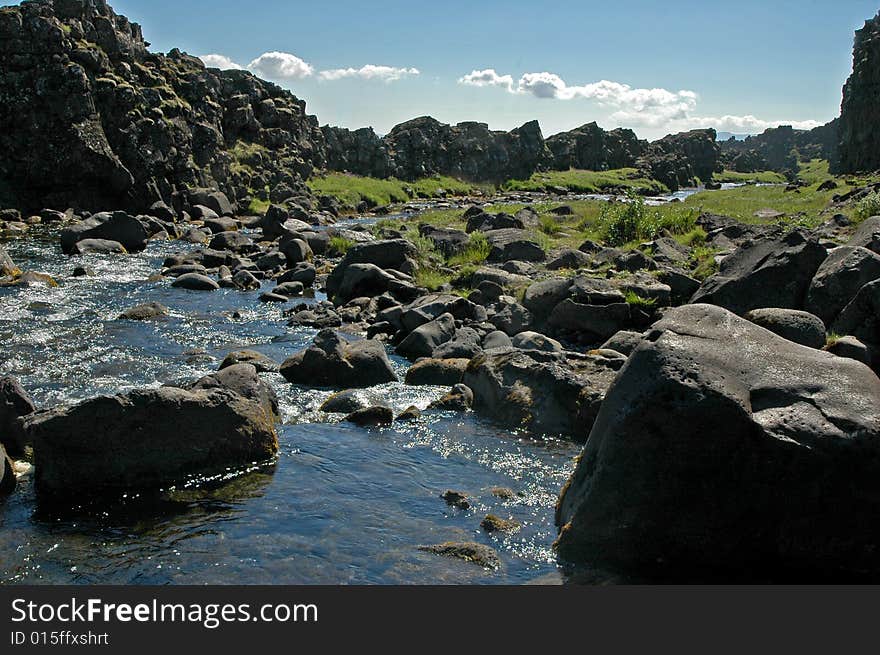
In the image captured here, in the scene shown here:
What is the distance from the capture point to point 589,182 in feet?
414

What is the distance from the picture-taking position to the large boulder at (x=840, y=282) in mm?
17625

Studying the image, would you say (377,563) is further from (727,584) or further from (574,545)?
(727,584)

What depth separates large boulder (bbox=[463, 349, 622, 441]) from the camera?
14492 millimetres

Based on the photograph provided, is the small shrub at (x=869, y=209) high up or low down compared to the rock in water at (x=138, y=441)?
up

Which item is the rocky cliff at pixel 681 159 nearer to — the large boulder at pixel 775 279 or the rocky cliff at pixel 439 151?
the rocky cliff at pixel 439 151

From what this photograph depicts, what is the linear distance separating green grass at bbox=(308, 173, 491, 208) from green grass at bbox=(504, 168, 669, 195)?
429 inches

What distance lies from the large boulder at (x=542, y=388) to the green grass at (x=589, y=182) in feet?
343

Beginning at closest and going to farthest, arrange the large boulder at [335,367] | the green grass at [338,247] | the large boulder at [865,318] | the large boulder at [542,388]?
the large boulder at [542,388] → the large boulder at [865,318] → the large boulder at [335,367] → the green grass at [338,247]

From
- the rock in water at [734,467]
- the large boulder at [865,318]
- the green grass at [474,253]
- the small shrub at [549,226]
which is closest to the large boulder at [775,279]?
the large boulder at [865,318]

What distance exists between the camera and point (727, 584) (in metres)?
7.95

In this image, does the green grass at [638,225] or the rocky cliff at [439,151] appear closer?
the green grass at [638,225]

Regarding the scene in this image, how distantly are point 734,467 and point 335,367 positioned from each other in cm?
1157

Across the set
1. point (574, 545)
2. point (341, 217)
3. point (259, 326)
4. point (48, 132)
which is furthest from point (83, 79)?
point (574, 545)

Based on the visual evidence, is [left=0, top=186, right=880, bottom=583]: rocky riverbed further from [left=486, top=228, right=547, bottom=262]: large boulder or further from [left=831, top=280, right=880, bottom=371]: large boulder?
[left=486, top=228, right=547, bottom=262]: large boulder
